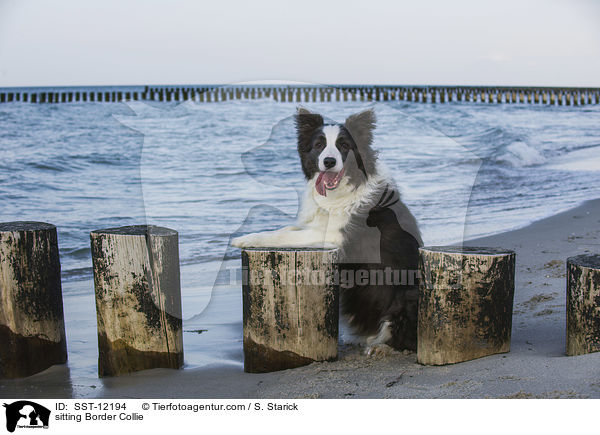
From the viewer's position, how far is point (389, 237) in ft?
10.8

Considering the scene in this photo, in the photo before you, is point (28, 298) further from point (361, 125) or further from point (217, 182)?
point (217, 182)

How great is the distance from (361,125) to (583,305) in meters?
1.54

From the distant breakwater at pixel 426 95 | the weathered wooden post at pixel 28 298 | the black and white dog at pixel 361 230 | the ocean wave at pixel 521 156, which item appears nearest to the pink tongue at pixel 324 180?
the black and white dog at pixel 361 230

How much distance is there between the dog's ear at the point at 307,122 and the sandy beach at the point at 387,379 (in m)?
1.35

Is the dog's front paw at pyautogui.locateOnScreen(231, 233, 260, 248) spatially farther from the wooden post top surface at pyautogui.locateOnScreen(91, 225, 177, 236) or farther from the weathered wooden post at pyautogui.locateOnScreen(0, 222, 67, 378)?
the weathered wooden post at pyautogui.locateOnScreen(0, 222, 67, 378)

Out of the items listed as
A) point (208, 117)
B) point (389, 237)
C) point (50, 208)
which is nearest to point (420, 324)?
point (389, 237)

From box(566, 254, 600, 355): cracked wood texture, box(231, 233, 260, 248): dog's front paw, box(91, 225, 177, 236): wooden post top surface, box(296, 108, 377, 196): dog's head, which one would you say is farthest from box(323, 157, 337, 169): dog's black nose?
box(566, 254, 600, 355): cracked wood texture

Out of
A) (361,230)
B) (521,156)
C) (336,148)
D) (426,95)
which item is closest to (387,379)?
A: (361,230)

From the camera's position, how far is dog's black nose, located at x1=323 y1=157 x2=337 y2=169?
3.31 meters

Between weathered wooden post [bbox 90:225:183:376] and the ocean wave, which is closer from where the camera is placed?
weathered wooden post [bbox 90:225:183:376]

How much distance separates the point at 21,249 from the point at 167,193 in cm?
143

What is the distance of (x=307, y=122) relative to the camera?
3410mm

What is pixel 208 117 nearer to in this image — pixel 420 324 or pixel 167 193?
pixel 167 193
